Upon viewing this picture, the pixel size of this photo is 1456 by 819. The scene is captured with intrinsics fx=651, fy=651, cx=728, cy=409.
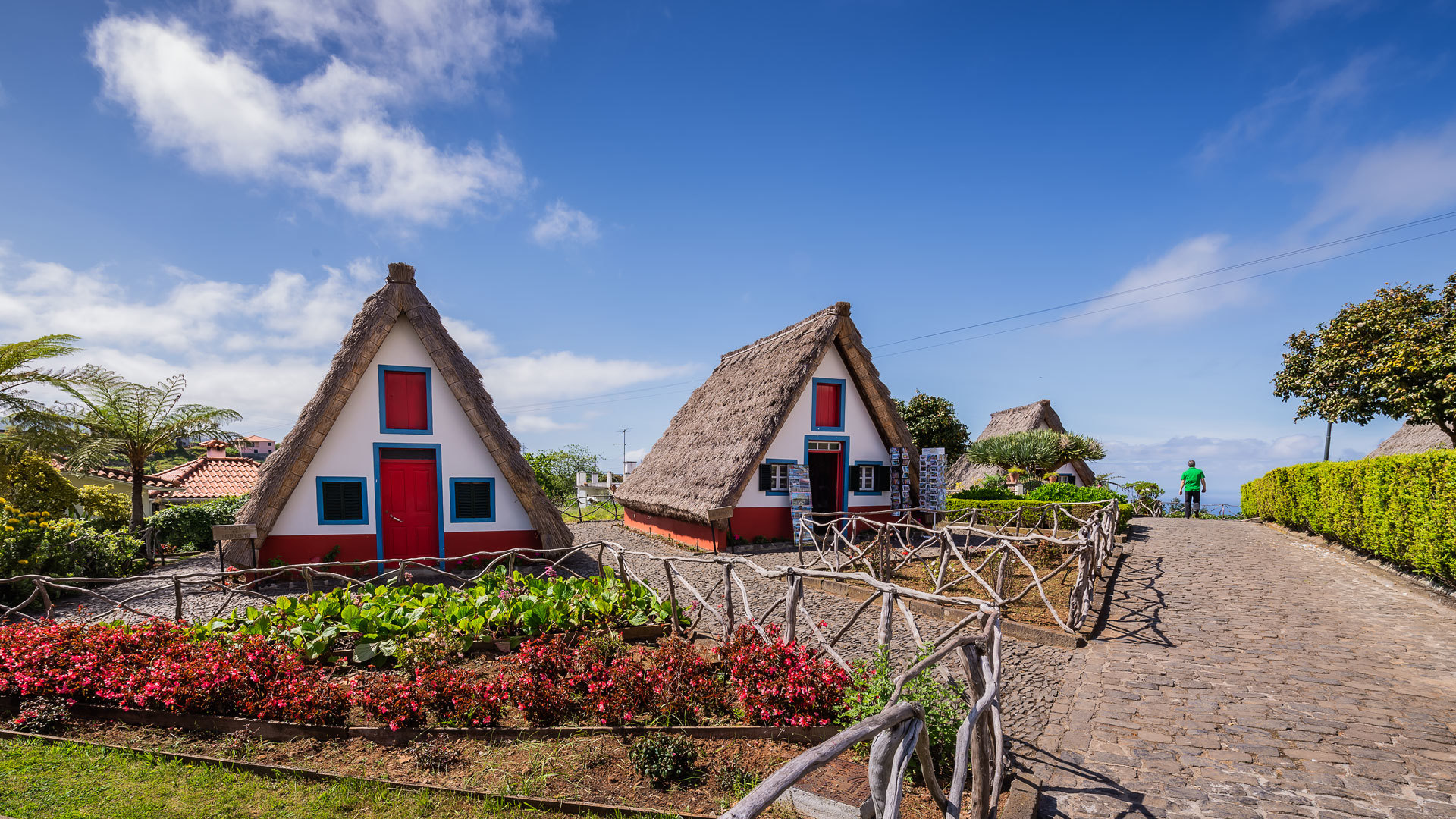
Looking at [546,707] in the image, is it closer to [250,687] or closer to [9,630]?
[250,687]

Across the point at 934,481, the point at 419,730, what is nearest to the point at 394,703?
the point at 419,730

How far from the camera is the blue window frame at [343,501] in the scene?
11.4 m

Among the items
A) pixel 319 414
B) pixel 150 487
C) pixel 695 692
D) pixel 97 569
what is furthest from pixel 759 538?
pixel 150 487

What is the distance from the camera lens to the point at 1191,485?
22.5 meters

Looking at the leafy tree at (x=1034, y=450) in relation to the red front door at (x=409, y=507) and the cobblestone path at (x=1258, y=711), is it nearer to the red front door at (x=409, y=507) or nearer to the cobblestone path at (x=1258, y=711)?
the cobblestone path at (x=1258, y=711)

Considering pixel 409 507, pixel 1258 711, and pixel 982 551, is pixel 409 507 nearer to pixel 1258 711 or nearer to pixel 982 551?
pixel 982 551

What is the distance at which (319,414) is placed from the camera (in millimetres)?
11094

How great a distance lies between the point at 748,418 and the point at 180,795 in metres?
12.6

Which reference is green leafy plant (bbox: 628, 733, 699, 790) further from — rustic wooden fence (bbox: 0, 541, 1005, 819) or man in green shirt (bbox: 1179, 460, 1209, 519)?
man in green shirt (bbox: 1179, 460, 1209, 519)

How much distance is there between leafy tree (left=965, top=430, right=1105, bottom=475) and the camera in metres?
21.6

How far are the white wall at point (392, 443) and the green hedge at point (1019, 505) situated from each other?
10.9 metres

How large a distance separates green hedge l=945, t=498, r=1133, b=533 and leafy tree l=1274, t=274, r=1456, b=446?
6.41 metres

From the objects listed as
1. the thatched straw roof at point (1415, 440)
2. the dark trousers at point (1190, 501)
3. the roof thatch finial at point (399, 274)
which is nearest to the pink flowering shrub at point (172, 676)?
the roof thatch finial at point (399, 274)

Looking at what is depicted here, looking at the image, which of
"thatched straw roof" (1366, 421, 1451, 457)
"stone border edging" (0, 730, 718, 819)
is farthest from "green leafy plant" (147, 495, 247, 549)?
"thatched straw roof" (1366, 421, 1451, 457)
